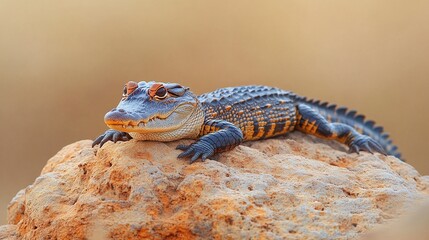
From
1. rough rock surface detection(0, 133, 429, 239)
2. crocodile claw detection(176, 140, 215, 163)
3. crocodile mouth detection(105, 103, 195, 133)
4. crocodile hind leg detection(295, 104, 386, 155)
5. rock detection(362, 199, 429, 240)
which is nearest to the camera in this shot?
rock detection(362, 199, 429, 240)

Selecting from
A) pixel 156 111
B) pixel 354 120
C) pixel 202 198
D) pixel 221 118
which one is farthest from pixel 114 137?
pixel 354 120

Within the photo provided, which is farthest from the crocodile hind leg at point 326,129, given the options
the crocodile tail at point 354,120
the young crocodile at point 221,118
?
the crocodile tail at point 354,120

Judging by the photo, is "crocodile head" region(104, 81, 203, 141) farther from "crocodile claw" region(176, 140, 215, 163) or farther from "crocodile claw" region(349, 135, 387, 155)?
"crocodile claw" region(349, 135, 387, 155)

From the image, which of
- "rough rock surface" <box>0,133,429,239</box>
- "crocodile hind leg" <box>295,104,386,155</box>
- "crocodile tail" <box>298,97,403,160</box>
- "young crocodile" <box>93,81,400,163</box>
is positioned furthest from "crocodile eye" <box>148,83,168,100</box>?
"crocodile tail" <box>298,97,403,160</box>

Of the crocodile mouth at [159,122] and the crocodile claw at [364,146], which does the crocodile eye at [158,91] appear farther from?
the crocodile claw at [364,146]

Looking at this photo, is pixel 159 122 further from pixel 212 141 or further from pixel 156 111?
pixel 212 141

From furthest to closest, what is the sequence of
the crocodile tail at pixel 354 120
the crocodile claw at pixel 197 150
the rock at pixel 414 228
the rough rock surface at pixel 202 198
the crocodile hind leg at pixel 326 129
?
the crocodile tail at pixel 354 120, the crocodile hind leg at pixel 326 129, the crocodile claw at pixel 197 150, the rough rock surface at pixel 202 198, the rock at pixel 414 228
